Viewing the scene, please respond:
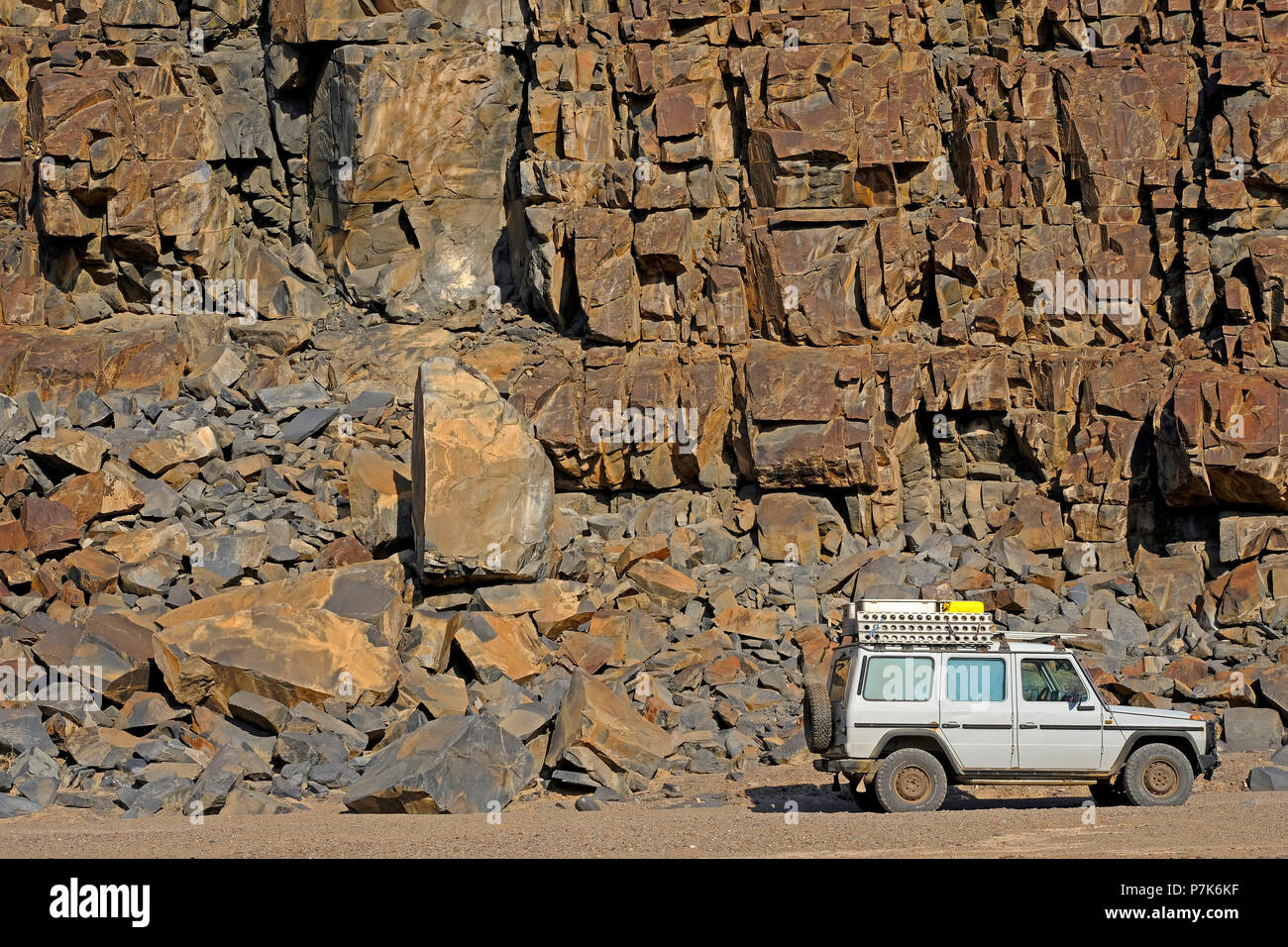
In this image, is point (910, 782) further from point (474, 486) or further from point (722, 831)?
point (474, 486)

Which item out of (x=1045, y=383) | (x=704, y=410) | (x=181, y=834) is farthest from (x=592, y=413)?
(x=181, y=834)

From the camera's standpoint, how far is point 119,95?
30.9 meters

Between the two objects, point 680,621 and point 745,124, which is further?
point 745,124

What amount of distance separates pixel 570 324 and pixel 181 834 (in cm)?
1830

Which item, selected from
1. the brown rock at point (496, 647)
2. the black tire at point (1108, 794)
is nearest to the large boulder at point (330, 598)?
the brown rock at point (496, 647)

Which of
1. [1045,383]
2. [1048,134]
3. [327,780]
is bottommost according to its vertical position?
[327,780]

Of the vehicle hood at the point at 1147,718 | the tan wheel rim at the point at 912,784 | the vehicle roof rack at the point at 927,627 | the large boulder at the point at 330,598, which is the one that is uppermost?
the vehicle roof rack at the point at 927,627

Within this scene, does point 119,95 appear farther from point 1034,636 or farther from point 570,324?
point 1034,636

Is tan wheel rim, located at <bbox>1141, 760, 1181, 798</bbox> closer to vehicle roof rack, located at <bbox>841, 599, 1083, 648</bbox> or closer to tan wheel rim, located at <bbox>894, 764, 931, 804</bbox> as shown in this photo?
vehicle roof rack, located at <bbox>841, 599, 1083, 648</bbox>

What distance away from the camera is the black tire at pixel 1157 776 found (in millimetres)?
13852

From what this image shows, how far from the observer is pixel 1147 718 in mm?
13852

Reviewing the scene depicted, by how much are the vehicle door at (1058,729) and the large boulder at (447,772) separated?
5.53 meters

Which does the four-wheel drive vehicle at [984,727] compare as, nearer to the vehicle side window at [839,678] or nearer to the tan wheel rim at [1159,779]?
the tan wheel rim at [1159,779]

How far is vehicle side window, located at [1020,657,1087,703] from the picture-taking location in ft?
45.4
